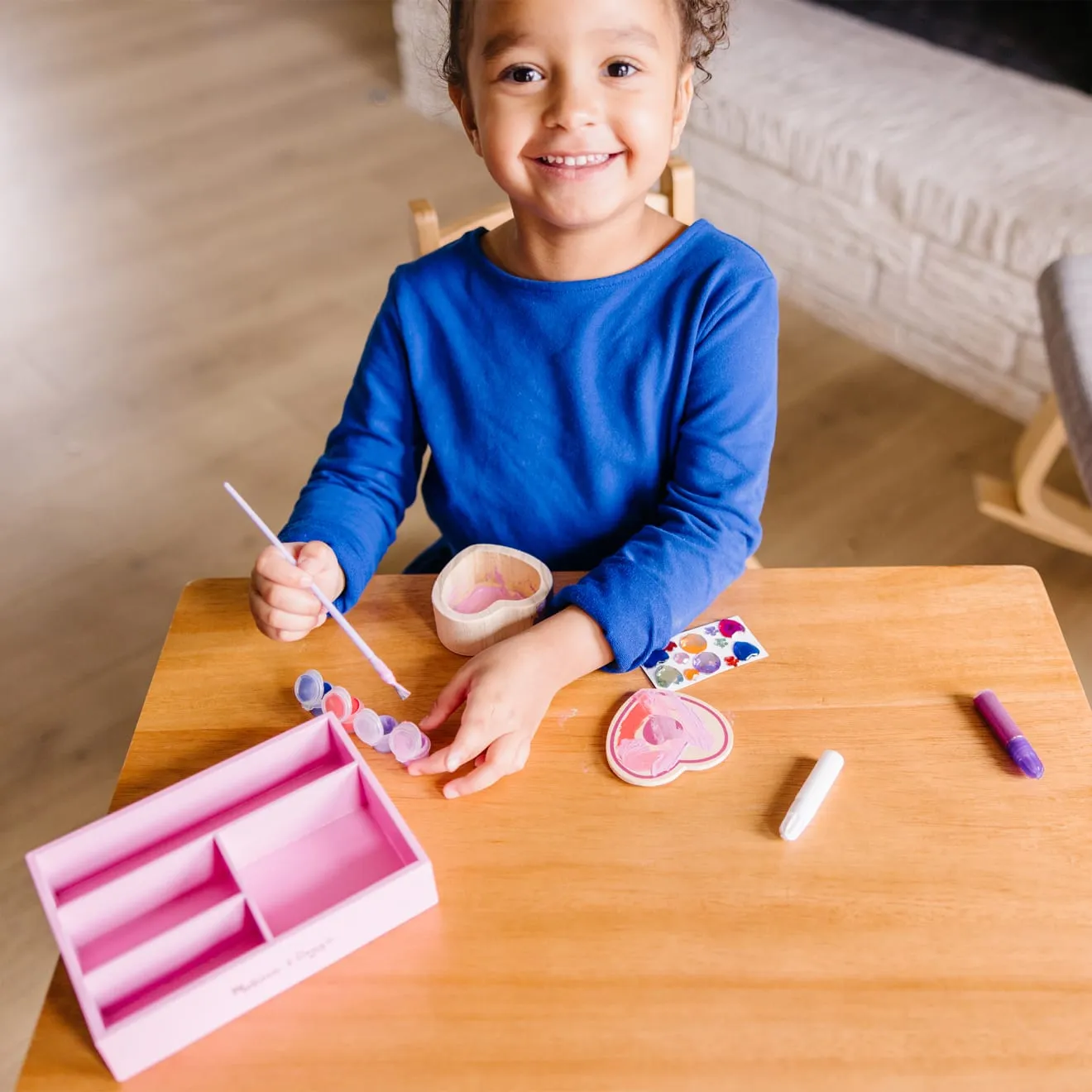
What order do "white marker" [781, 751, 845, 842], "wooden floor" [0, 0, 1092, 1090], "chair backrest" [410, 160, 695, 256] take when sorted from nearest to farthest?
"white marker" [781, 751, 845, 842] < "chair backrest" [410, 160, 695, 256] < "wooden floor" [0, 0, 1092, 1090]

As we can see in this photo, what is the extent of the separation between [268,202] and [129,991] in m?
2.60

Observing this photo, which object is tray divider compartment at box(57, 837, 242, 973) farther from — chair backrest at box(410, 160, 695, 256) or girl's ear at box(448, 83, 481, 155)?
chair backrest at box(410, 160, 695, 256)

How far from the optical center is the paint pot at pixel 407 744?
80 centimetres

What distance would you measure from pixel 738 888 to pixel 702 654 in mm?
206

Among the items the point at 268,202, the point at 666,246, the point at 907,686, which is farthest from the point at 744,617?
the point at 268,202

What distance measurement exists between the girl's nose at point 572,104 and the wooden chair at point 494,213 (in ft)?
1.14

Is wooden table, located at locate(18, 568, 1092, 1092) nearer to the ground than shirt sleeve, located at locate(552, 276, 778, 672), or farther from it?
nearer to the ground

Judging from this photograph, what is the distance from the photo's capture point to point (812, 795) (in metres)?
0.76

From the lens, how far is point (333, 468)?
3.47 feet

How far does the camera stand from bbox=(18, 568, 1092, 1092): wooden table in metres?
0.64

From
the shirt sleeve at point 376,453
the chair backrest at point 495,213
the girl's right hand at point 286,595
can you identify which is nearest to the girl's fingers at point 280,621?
the girl's right hand at point 286,595

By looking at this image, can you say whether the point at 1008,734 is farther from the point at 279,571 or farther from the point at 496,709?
the point at 279,571

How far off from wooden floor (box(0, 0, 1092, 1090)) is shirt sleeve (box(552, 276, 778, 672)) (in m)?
1.02

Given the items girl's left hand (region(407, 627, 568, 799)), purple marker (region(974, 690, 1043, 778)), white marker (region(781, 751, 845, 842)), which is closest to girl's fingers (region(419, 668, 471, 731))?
girl's left hand (region(407, 627, 568, 799))
